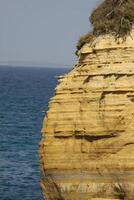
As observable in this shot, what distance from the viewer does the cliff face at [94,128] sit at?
23219mm

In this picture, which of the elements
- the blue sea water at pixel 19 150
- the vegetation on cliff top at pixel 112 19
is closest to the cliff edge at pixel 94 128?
the vegetation on cliff top at pixel 112 19

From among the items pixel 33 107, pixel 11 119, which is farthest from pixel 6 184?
pixel 33 107

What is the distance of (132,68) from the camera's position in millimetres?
23250

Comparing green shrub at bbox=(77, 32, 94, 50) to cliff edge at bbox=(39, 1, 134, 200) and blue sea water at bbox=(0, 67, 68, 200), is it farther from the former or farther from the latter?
blue sea water at bbox=(0, 67, 68, 200)

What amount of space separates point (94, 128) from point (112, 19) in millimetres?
3476

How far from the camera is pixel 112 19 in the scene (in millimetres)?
24859

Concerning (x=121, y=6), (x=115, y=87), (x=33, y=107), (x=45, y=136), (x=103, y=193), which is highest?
(x=121, y=6)

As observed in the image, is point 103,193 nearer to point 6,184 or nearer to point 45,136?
point 45,136

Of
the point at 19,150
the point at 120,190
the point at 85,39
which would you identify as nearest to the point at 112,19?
the point at 85,39

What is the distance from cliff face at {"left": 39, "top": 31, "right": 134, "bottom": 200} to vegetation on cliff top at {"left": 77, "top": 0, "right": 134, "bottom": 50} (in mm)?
351

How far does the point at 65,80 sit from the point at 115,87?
1874 mm

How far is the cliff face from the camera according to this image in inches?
914

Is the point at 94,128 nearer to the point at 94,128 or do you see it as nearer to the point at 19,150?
the point at 94,128

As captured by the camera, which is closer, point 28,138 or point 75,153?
→ point 75,153
